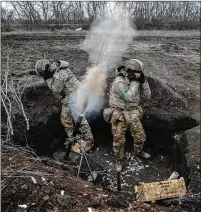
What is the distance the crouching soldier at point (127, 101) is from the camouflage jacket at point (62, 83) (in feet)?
2.60

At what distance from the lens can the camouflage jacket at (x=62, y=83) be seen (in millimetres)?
6797

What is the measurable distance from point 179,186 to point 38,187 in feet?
6.68

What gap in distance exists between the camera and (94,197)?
15.3 feet

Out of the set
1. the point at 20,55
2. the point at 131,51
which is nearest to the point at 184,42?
the point at 131,51

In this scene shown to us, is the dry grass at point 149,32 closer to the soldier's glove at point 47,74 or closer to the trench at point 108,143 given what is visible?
the trench at point 108,143

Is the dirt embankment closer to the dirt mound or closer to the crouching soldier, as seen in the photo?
the dirt mound

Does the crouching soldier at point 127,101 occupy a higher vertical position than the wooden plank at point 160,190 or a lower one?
higher

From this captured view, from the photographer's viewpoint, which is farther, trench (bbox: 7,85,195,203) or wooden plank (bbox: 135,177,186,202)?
trench (bbox: 7,85,195,203)

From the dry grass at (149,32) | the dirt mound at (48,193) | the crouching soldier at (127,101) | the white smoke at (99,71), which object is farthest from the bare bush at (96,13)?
the dirt mound at (48,193)

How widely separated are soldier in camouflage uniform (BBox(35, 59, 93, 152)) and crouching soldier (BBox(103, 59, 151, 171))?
26.5 inches

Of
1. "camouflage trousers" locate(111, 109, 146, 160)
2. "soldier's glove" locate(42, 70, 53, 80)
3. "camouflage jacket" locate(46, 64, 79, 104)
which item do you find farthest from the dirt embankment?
"camouflage trousers" locate(111, 109, 146, 160)

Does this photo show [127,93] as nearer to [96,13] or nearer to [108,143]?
[108,143]

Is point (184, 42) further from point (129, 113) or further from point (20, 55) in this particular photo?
point (129, 113)

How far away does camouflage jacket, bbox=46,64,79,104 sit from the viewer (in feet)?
22.3
